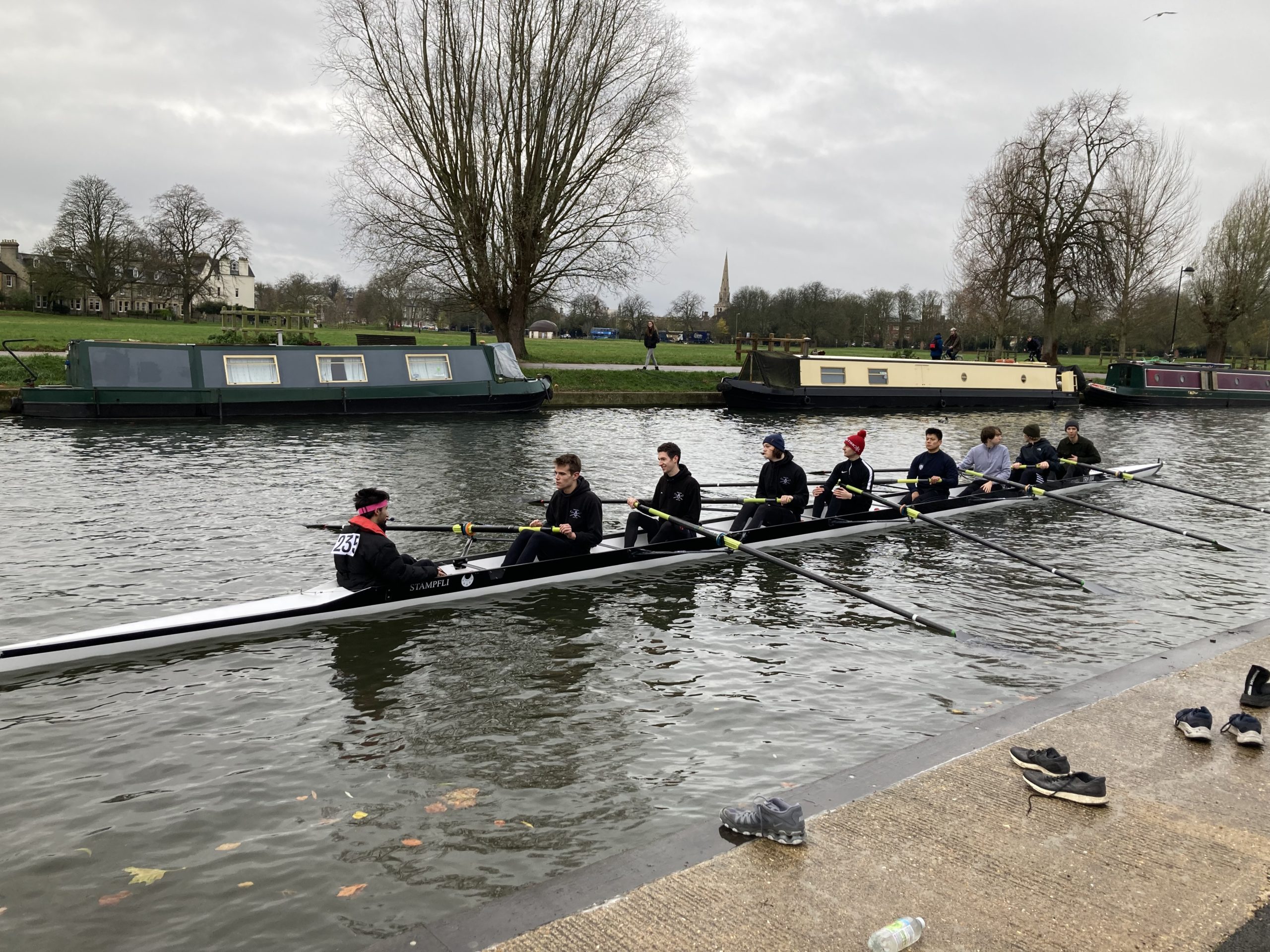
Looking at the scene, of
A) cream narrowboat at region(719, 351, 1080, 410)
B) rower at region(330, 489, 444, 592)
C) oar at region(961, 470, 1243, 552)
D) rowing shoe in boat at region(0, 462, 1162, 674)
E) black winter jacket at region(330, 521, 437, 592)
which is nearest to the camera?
rowing shoe in boat at region(0, 462, 1162, 674)

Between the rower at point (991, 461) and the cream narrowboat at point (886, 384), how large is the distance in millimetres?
16327

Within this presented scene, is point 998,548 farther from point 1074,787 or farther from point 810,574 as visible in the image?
point 1074,787

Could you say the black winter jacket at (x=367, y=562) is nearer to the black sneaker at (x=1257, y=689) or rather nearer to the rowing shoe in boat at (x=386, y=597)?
the rowing shoe in boat at (x=386, y=597)

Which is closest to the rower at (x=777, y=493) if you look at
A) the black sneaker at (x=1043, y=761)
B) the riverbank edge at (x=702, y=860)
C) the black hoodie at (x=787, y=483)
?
the black hoodie at (x=787, y=483)

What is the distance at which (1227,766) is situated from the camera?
5504mm

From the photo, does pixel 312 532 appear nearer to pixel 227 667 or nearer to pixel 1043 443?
pixel 227 667

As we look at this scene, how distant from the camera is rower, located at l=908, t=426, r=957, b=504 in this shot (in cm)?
1446

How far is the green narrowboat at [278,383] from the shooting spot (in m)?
22.5

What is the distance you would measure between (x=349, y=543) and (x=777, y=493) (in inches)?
241

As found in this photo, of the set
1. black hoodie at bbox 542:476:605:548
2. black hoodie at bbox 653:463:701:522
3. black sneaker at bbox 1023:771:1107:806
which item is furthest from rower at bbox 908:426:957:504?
black sneaker at bbox 1023:771:1107:806

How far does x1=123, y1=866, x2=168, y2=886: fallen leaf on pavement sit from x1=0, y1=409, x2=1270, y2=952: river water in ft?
0.15

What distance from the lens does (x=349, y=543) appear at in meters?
8.75

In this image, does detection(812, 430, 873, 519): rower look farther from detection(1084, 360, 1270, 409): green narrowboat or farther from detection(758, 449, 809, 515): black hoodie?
detection(1084, 360, 1270, 409): green narrowboat

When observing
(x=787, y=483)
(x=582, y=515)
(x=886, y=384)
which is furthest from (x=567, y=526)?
(x=886, y=384)
